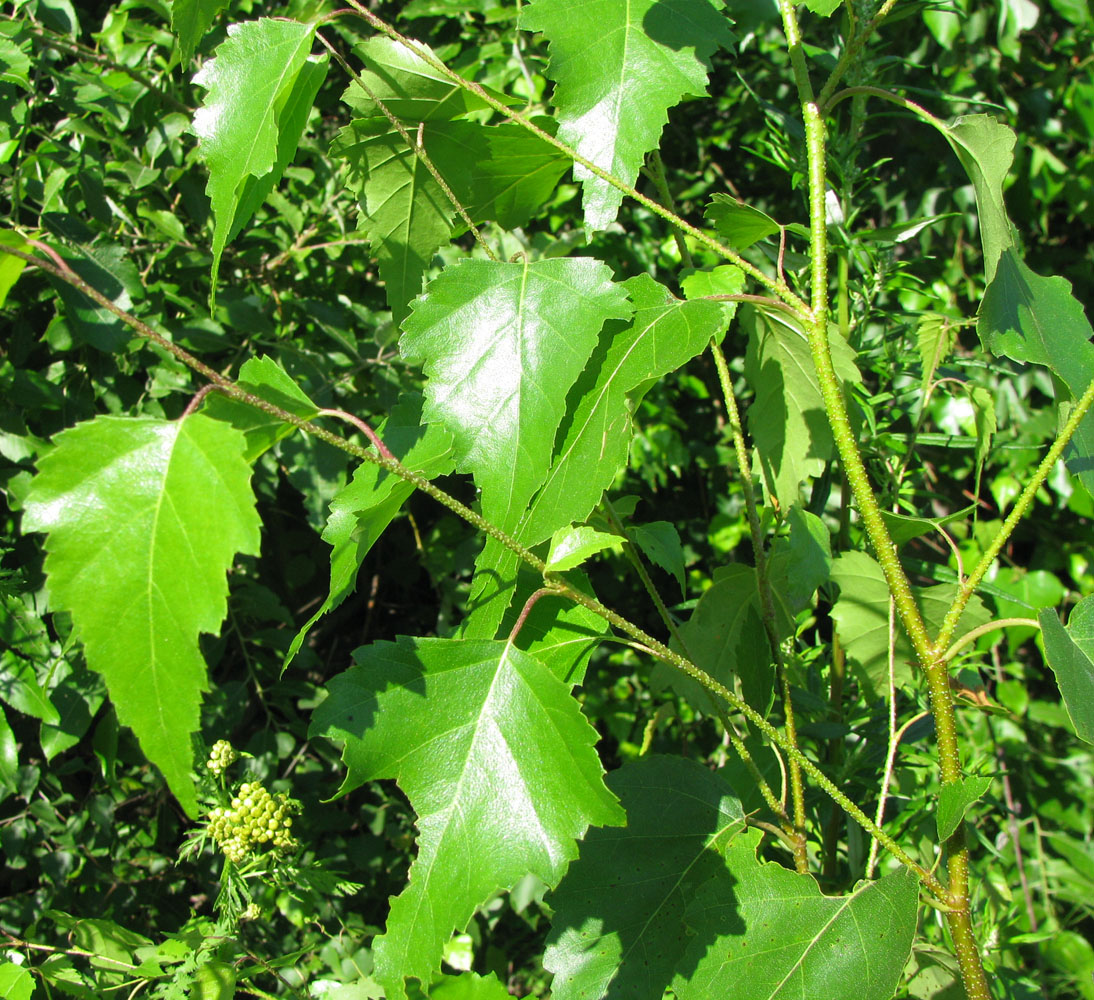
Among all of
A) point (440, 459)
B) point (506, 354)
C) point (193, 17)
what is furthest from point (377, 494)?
point (193, 17)

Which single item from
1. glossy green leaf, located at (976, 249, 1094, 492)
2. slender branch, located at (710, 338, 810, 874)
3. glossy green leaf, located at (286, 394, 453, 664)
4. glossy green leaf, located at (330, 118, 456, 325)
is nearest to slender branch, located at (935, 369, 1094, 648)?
glossy green leaf, located at (976, 249, 1094, 492)

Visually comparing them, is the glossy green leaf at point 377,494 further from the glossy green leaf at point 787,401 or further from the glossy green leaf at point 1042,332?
the glossy green leaf at point 1042,332

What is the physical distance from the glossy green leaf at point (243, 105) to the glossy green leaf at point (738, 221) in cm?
33

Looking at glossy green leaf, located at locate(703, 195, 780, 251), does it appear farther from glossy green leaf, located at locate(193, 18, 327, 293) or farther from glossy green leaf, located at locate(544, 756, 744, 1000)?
glossy green leaf, located at locate(544, 756, 744, 1000)

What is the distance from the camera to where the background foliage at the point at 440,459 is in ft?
2.00

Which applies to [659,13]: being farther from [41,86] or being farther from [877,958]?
[41,86]

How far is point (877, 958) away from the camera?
56 centimetres

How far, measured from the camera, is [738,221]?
746 millimetres

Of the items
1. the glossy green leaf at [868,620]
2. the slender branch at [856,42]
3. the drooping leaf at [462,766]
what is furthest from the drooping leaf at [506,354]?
the glossy green leaf at [868,620]

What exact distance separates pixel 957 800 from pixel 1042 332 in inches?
13.2

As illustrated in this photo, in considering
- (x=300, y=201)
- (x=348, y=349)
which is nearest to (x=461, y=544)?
(x=348, y=349)

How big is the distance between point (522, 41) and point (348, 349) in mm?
616

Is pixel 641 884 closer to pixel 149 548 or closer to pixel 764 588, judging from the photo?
pixel 764 588

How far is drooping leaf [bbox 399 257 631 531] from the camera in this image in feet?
1.85
